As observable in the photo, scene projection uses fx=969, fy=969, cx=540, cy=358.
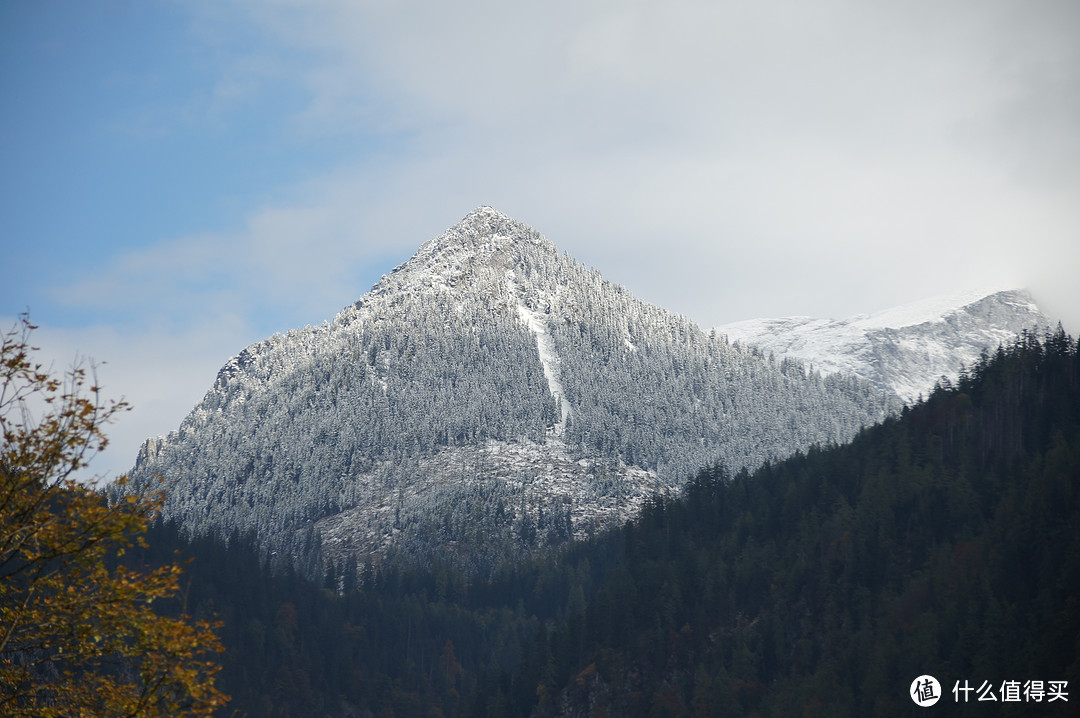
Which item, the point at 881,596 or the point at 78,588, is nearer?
the point at 78,588

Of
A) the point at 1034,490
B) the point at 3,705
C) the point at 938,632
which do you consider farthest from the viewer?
the point at 1034,490

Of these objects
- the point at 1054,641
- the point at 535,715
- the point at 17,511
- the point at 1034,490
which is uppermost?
the point at 1034,490

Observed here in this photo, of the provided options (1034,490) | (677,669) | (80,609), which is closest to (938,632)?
(1034,490)

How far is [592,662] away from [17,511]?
160m

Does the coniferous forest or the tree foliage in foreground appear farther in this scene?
the coniferous forest

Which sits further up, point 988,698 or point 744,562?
point 744,562

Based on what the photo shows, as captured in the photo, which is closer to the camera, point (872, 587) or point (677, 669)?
point (872, 587)

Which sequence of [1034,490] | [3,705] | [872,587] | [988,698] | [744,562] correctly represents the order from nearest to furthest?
[3,705] < [988,698] < [1034,490] < [872,587] < [744,562]

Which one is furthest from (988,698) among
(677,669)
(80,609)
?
(80,609)

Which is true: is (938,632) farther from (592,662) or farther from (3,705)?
(3,705)

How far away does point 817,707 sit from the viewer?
427 feet

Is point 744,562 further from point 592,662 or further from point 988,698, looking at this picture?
point 988,698

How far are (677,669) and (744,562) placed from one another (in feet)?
82.9

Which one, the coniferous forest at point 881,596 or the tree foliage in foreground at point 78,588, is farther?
the coniferous forest at point 881,596
